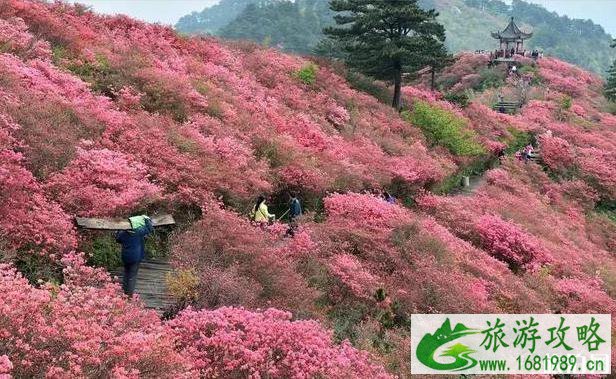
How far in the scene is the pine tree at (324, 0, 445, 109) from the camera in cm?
3033

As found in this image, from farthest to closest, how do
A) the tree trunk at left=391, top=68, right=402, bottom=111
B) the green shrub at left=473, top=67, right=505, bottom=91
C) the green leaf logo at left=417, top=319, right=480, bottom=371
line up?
the green shrub at left=473, top=67, right=505, bottom=91
the tree trunk at left=391, top=68, right=402, bottom=111
the green leaf logo at left=417, top=319, right=480, bottom=371

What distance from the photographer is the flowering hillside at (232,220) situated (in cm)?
686

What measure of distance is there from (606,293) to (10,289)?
55.6ft

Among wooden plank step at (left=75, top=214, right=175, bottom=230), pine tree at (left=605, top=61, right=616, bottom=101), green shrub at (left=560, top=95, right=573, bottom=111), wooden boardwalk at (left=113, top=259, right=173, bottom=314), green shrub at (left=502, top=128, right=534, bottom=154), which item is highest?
pine tree at (left=605, top=61, right=616, bottom=101)

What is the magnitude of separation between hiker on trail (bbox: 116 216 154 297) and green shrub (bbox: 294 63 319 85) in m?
20.3

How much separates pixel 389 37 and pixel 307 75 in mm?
6867

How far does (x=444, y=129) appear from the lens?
29.3 meters

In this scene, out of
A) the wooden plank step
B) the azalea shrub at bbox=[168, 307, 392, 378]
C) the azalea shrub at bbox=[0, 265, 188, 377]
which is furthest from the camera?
the wooden plank step

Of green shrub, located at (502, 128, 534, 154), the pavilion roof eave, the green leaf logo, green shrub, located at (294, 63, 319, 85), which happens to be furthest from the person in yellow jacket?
the pavilion roof eave

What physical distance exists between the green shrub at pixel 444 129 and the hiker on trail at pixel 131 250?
22.4 metres

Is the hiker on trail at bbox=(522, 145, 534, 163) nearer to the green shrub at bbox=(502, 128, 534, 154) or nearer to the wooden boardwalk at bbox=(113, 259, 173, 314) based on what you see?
the green shrub at bbox=(502, 128, 534, 154)

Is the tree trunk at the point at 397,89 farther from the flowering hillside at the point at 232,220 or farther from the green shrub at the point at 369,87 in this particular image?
the flowering hillside at the point at 232,220

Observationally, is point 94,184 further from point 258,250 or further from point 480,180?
point 480,180

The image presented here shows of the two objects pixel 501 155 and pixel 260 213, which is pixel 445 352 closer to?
pixel 260 213
